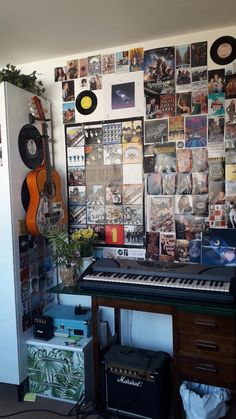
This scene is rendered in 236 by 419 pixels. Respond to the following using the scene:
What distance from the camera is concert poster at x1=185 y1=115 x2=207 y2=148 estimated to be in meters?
2.07

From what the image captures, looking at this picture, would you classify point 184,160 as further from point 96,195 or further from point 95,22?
point 95,22

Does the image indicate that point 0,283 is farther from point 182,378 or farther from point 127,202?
point 182,378

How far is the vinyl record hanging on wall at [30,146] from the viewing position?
2066mm

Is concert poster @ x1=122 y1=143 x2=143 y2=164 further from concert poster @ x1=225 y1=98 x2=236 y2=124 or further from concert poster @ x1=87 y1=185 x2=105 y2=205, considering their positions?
concert poster @ x1=225 y1=98 x2=236 y2=124

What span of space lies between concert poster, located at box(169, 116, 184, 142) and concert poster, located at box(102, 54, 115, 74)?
583 millimetres

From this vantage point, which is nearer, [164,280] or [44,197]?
[164,280]

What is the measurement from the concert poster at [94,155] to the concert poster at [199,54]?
2.83ft

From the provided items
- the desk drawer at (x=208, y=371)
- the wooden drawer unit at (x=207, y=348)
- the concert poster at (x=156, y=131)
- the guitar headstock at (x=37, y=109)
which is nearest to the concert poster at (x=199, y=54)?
the concert poster at (x=156, y=131)

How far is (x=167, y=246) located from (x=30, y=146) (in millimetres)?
1185

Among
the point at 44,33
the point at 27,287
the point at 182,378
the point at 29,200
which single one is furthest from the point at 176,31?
the point at 182,378

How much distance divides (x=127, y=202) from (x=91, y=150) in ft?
1.59

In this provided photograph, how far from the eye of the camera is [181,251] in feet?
7.06

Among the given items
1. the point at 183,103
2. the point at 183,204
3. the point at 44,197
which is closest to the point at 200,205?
the point at 183,204

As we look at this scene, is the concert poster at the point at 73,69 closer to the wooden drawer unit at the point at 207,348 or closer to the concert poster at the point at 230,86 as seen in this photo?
the concert poster at the point at 230,86
